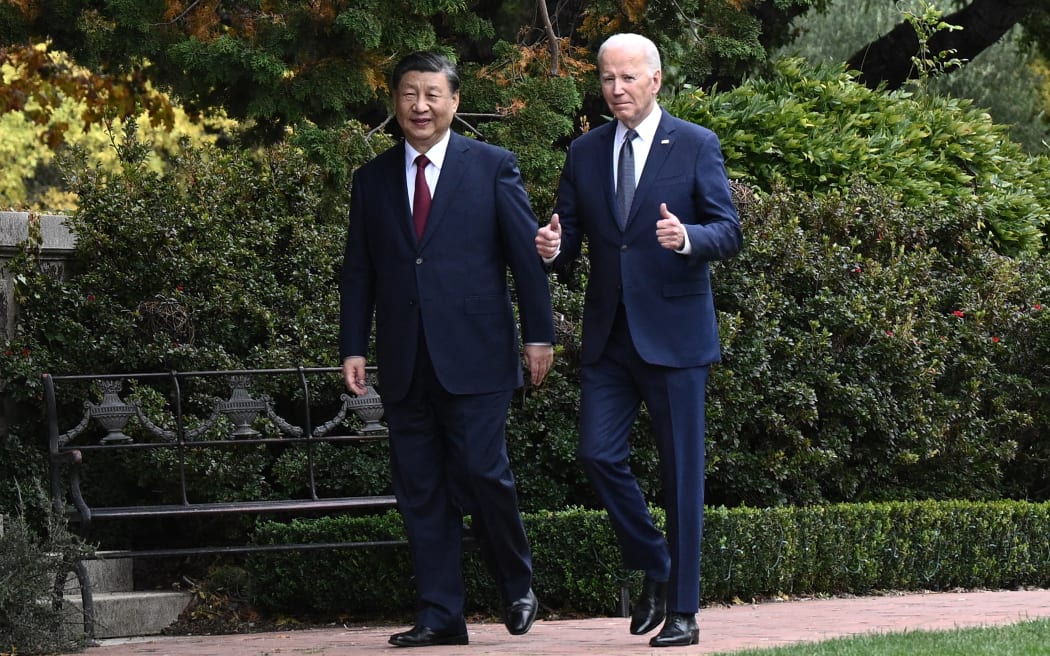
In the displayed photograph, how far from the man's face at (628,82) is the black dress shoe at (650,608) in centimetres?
166

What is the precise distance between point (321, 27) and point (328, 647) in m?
3.90

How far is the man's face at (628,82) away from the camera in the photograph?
496 centimetres

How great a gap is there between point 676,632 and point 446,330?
1334 mm

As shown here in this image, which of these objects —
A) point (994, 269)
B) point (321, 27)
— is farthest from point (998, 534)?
point (321, 27)

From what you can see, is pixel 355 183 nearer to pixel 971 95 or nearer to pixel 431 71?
pixel 431 71

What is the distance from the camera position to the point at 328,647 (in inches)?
213

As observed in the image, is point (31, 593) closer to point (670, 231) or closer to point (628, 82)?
point (670, 231)

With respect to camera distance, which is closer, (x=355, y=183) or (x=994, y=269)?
(x=355, y=183)

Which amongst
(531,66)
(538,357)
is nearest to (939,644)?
(538,357)

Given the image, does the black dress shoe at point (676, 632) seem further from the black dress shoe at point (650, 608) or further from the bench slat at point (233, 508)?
the bench slat at point (233, 508)

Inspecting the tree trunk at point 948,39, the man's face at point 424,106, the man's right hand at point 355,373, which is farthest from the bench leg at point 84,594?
the tree trunk at point 948,39

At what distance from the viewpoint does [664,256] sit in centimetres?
504

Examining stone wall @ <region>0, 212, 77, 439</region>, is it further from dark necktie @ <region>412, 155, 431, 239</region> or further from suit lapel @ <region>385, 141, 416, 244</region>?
dark necktie @ <region>412, 155, 431, 239</region>

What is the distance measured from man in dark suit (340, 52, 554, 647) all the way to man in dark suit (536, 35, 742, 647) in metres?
0.26
